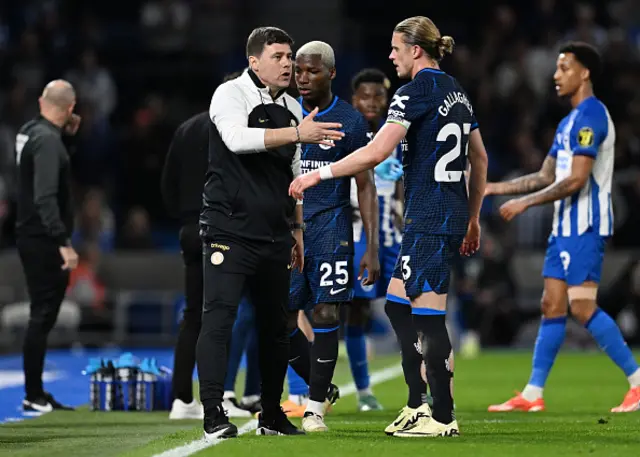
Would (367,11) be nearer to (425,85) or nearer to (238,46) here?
(238,46)

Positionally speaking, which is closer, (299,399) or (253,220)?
(253,220)

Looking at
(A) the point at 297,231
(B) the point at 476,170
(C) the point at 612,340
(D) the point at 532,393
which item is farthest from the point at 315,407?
(C) the point at 612,340

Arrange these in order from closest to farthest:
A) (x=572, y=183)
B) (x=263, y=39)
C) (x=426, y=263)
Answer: (x=263, y=39), (x=426, y=263), (x=572, y=183)

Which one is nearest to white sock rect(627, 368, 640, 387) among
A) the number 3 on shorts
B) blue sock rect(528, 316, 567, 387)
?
blue sock rect(528, 316, 567, 387)

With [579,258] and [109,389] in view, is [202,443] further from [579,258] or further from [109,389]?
[579,258]

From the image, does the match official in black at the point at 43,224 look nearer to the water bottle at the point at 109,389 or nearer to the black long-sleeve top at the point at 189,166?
the water bottle at the point at 109,389

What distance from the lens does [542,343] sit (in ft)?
31.7

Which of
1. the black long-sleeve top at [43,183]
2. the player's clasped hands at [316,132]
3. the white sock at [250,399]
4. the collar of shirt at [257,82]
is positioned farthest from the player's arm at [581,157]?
the black long-sleeve top at [43,183]

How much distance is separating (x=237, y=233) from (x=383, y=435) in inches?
57.0

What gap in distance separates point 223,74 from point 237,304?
15.7m

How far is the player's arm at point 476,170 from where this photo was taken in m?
7.55

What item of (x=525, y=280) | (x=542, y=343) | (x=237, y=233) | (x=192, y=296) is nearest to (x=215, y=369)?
(x=237, y=233)

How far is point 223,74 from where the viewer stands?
2238 centimetres

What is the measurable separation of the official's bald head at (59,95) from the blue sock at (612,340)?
424cm
